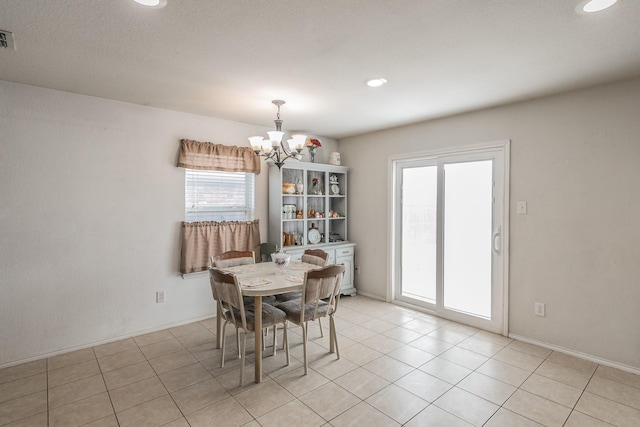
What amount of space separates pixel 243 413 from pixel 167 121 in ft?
10.0

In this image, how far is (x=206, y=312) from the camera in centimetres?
407

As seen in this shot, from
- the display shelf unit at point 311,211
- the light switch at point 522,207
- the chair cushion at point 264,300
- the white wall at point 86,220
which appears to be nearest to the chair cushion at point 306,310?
the chair cushion at point 264,300

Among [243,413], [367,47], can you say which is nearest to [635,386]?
[243,413]

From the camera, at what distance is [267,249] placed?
4312 mm

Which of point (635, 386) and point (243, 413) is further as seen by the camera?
point (635, 386)

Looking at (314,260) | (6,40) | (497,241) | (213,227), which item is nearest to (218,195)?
(213,227)

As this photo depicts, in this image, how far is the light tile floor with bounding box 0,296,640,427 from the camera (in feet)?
7.18

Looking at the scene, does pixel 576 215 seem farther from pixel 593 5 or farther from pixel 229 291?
pixel 229 291

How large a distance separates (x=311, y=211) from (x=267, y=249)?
97cm

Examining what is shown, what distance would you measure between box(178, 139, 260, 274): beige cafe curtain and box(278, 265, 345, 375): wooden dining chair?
1366mm

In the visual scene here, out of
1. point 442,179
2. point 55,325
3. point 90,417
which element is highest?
point 442,179

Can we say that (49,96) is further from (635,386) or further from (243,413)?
(635,386)

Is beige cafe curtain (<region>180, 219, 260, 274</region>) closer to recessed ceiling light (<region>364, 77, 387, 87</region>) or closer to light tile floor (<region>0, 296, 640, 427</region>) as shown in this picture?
light tile floor (<region>0, 296, 640, 427</region>)

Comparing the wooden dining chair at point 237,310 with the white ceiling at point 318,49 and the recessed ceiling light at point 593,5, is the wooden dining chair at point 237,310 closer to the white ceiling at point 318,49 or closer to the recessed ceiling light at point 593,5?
the white ceiling at point 318,49
